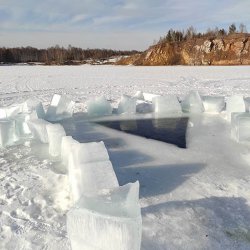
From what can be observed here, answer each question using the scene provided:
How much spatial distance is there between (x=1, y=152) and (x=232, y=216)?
3.39 metres

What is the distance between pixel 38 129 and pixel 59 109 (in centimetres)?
185

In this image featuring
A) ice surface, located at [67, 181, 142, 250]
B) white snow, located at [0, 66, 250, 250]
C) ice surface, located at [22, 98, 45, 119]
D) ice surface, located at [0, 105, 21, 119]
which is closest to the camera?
ice surface, located at [67, 181, 142, 250]

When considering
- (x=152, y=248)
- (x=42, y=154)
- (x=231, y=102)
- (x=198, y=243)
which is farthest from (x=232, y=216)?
(x=231, y=102)

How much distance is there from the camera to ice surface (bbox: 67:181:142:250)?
85.8 inches

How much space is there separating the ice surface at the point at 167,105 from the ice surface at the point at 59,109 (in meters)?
1.88

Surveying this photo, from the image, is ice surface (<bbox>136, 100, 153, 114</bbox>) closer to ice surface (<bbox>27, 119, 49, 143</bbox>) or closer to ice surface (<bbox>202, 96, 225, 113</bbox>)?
ice surface (<bbox>202, 96, 225, 113</bbox>)

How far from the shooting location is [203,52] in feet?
172

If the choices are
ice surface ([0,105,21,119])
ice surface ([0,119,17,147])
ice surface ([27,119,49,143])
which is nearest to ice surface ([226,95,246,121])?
ice surface ([27,119,49,143])

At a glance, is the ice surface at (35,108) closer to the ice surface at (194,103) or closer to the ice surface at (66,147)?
the ice surface at (66,147)

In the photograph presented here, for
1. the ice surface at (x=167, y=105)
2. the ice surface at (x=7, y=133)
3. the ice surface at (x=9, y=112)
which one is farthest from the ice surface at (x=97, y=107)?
the ice surface at (x=7, y=133)

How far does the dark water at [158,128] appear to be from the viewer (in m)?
5.57

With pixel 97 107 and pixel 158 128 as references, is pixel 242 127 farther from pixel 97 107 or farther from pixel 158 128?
pixel 97 107

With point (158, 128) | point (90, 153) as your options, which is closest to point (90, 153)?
point (90, 153)

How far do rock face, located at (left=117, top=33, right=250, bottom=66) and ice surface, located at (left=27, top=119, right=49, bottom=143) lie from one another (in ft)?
149
